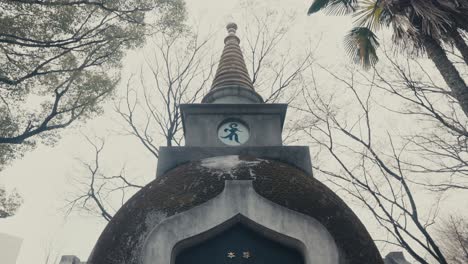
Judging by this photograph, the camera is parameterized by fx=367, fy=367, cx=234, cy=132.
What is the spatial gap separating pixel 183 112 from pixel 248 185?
2713 millimetres

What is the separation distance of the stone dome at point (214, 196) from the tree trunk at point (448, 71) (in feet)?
9.81

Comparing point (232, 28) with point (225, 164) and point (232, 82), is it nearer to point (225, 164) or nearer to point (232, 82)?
point (232, 82)

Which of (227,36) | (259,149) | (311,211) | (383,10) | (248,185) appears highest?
(227,36)

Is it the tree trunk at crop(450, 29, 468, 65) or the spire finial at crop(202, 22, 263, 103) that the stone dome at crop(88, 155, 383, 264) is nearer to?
the spire finial at crop(202, 22, 263, 103)

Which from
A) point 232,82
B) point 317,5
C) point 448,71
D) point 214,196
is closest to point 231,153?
point 214,196

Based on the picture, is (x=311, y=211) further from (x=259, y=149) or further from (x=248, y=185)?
(x=259, y=149)

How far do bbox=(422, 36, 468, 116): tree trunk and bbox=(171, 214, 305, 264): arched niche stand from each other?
397 cm

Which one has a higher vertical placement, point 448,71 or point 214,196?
point 448,71

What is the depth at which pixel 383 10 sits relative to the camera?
774 cm

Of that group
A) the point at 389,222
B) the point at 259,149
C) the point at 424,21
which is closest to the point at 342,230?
the point at 259,149

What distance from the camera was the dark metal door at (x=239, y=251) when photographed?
4.70 meters

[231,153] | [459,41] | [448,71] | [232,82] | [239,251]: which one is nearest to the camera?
[239,251]

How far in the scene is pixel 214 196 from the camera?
16.2 ft

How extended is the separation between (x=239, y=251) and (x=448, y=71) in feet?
16.5
